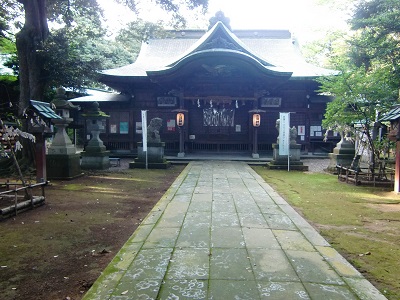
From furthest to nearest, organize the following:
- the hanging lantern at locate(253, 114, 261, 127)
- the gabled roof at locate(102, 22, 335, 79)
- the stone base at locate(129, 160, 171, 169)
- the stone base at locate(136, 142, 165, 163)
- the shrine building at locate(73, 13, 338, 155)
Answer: the shrine building at locate(73, 13, 338, 155) < the hanging lantern at locate(253, 114, 261, 127) < the gabled roof at locate(102, 22, 335, 79) < the stone base at locate(136, 142, 165, 163) < the stone base at locate(129, 160, 171, 169)

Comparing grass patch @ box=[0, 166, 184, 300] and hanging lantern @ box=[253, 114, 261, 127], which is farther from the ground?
hanging lantern @ box=[253, 114, 261, 127]

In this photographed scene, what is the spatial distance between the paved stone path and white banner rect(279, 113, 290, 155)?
7.40m

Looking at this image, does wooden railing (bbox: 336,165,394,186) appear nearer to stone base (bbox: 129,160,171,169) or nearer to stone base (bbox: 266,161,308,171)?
stone base (bbox: 266,161,308,171)

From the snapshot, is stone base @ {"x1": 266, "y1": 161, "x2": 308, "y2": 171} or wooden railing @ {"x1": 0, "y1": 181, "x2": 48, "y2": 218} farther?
stone base @ {"x1": 266, "y1": 161, "x2": 308, "y2": 171}

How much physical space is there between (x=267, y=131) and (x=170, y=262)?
1536cm

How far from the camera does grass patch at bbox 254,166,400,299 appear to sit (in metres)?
3.49

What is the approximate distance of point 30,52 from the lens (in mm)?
10930

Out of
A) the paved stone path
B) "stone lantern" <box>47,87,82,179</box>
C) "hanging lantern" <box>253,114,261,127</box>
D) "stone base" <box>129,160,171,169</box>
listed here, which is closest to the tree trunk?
"stone lantern" <box>47,87,82,179</box>

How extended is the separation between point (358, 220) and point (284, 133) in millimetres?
7460

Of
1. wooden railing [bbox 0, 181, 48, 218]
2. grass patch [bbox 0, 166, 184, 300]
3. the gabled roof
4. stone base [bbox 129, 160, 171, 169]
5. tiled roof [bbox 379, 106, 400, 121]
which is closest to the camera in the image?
grass patch [bbox 0, 166, 184, 300]

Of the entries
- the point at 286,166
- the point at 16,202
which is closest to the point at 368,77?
the point at 286,166

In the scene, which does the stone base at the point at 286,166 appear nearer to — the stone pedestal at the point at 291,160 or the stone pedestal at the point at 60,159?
the stone pedestal at the point at 291,160

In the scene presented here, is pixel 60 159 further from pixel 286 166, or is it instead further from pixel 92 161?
pixel 286 166

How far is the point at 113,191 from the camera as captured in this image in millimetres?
8031
